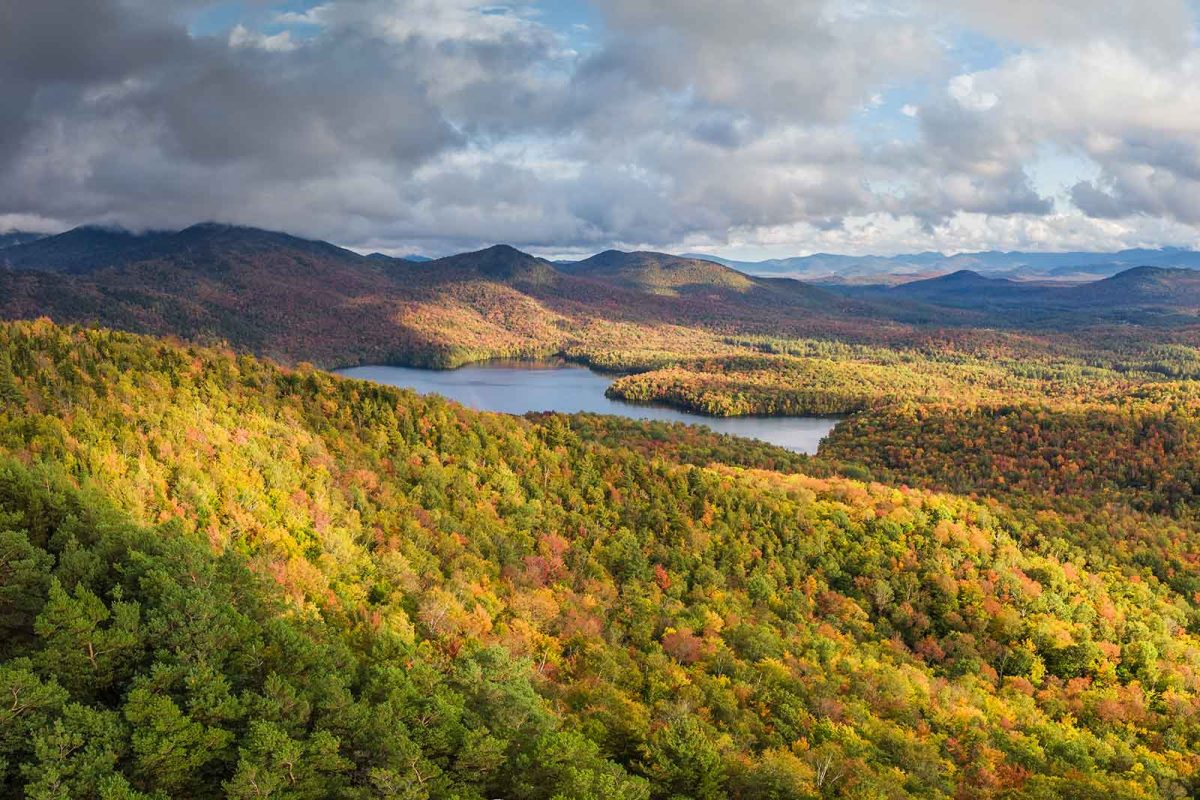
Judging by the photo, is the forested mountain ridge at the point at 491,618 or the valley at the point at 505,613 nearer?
the forested mountain ridge at the point at 491,618

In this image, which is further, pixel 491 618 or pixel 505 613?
pixel 505 613

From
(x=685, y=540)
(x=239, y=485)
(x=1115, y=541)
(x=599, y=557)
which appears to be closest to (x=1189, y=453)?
(x=1115, y=541)

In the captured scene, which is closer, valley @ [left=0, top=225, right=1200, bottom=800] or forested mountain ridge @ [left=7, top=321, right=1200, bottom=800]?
forested mountain ridge @ [left=7, top=321, right=1200, bottom=800]

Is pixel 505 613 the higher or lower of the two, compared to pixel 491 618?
→ lower

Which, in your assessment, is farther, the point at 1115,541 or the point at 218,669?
the point at 1115,541

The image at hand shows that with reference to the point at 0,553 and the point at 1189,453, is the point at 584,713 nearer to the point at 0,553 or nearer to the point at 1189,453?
the point at 0,553

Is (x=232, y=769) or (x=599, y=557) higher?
(x=232, y=769)

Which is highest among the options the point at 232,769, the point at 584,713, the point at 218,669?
the point at 218,669

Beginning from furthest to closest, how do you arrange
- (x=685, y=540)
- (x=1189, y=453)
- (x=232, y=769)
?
(x=1189, y=453) → (x=685, y=540) → (x=232, y=769)
